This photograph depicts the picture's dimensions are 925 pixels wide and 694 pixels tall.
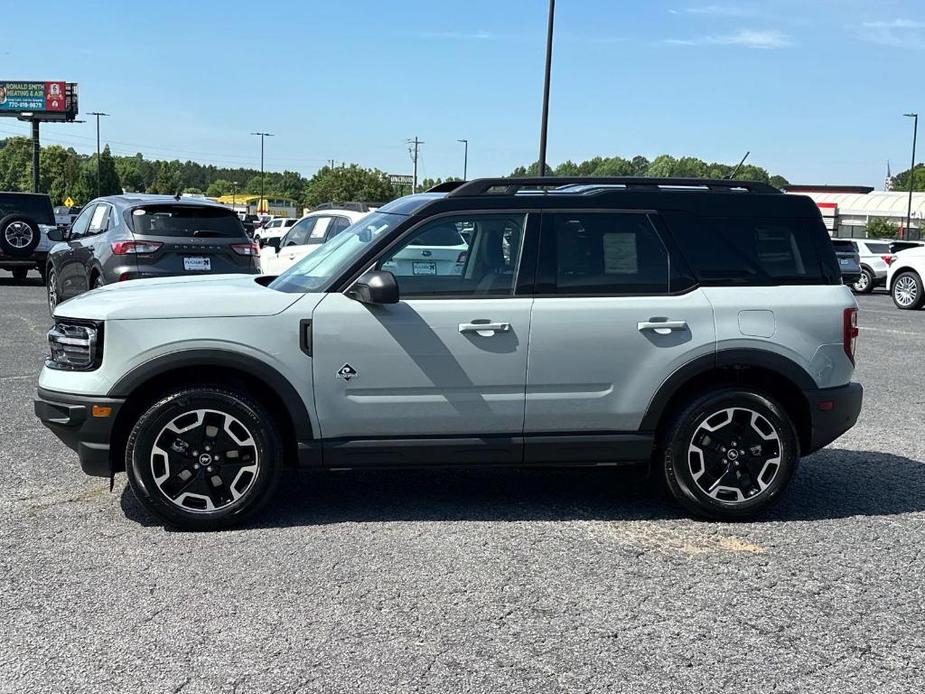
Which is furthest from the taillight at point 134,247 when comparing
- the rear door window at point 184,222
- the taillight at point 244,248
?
the taillight at point 244,248

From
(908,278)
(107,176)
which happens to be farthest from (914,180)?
(908,278)

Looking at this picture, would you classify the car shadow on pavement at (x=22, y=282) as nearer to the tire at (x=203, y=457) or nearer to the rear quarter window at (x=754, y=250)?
the tire at (x=203, y=457)

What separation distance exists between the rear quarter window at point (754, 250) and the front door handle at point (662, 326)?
288mm

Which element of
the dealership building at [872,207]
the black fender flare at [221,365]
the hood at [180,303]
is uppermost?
the dealership building at [872,207]

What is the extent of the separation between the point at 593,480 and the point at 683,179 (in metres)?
1.91

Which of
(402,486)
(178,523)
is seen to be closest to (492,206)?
(402,486)

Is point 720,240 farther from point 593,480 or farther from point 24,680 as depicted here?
point 24,680

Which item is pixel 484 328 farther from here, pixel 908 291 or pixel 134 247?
pixel 908 291

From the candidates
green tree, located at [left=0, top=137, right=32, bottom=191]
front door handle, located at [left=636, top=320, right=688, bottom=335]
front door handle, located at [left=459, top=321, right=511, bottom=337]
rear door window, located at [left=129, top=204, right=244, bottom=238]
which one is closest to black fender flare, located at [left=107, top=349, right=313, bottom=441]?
front door handle, located at [left=459, top=321, right=511, bottom=337]

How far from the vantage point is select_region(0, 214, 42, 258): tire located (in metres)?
18.0

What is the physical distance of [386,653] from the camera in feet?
12.1

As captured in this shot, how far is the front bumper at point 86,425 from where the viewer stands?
4.96m

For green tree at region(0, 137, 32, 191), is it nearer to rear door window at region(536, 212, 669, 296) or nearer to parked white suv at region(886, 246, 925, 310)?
parked white suv at region(886, 246, 925, 310)

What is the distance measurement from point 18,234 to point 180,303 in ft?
49.4
